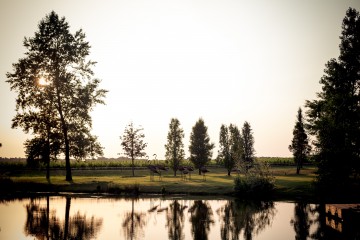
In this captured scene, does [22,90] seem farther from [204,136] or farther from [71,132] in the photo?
[204,136]

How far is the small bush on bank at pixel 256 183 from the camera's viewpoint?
4338 cm

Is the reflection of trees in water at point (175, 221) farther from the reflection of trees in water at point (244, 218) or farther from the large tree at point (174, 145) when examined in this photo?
the large tree at point (174, 145)

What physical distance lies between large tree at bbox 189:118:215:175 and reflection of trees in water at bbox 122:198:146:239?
2091 inches

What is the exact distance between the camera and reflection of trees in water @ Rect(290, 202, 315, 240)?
890 inches

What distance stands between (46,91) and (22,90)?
3.42 meters

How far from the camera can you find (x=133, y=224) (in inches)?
964

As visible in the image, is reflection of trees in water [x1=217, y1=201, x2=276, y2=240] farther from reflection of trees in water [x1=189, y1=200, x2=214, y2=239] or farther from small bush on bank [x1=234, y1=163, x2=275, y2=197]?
small bush on bank [x1=234, y1=163, x2=275, y2=197]

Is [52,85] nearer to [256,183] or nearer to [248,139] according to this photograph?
[256,183]

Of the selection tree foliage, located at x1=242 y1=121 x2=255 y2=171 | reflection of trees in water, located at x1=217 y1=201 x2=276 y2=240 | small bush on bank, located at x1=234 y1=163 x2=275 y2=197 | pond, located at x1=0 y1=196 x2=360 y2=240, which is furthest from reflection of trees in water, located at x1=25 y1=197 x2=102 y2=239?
tree foliage, located at x1=242 y1=121 x2=255 y2=171

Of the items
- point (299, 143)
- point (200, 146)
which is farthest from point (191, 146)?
point (299, 143)

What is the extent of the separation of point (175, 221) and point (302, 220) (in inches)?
376

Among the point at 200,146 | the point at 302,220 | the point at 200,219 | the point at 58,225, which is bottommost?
the point at 302,220

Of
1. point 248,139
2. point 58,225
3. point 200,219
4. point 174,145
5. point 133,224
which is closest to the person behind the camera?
point 58,225

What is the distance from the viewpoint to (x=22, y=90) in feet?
167
